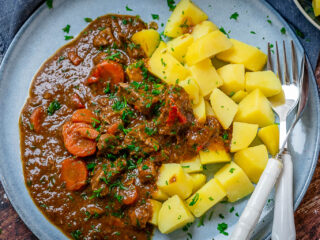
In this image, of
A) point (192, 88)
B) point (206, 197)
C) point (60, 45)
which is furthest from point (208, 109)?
point (60, 45)

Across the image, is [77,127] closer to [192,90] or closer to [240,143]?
[192,90]

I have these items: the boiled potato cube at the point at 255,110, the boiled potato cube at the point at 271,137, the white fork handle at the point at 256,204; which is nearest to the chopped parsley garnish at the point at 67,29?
the boiled potato cube at the point at 255,110

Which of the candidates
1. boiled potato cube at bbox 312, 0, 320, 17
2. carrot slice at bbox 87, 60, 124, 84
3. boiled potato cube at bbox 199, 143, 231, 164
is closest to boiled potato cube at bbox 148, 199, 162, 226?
boiled potato cube at bbox 199, 143, 231, 164

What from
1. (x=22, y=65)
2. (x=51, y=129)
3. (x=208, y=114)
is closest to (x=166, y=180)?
(x=208, y=114)

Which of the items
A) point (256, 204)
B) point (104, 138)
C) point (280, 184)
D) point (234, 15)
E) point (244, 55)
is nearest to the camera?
point (256, 204)

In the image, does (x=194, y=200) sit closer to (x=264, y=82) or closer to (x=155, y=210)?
Answer: (x=155, y=210)

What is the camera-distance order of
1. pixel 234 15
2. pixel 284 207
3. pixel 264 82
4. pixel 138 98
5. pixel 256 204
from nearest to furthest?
pixel 256 204 < pixel 284 207 < pixel 138 98 < pixel 264 82 < pixel 234 15
